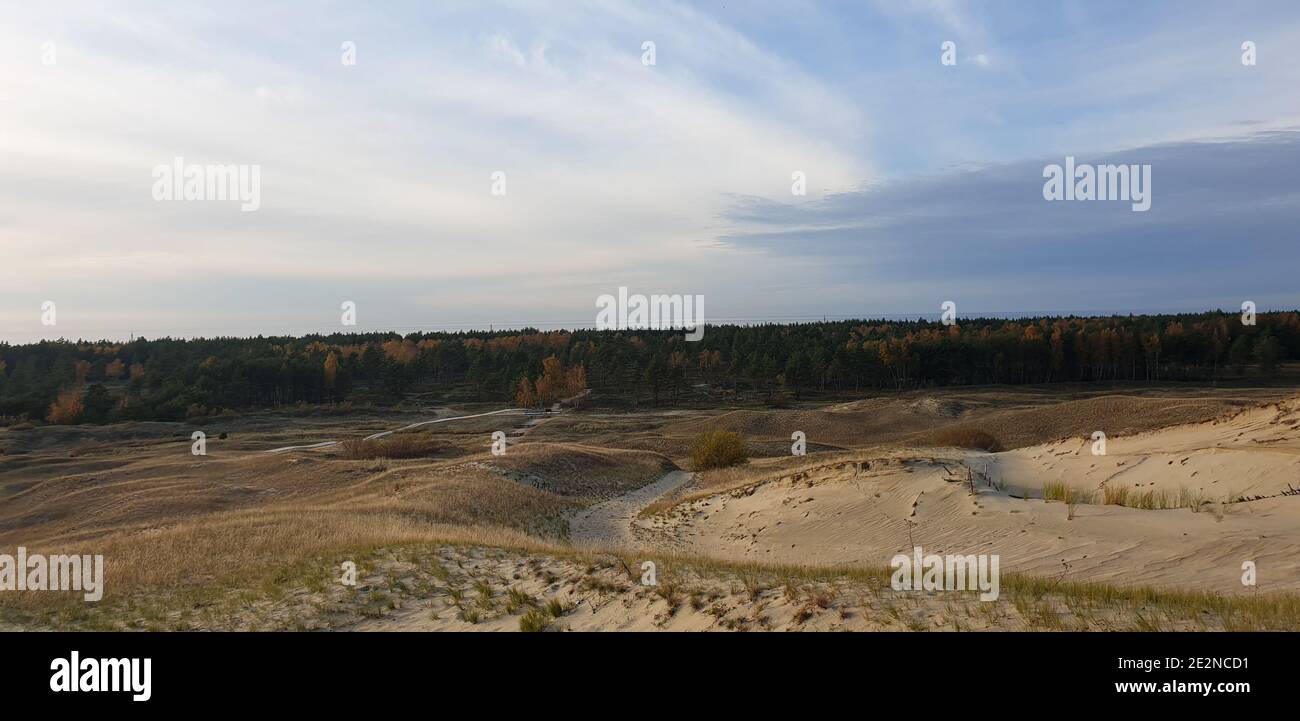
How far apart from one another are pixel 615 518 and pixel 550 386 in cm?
8110

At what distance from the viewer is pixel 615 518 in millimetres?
32094

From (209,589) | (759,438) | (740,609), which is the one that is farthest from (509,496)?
(759,438)

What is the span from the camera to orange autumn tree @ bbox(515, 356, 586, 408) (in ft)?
363

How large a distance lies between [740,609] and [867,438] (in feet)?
207

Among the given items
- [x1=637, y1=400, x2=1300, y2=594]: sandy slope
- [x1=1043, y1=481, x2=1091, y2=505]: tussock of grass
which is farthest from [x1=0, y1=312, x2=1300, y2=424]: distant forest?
[x1=1043, y1=481, x2=1091, y2=505]: tussock of grass

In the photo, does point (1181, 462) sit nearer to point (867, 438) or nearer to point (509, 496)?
point (509, 496)

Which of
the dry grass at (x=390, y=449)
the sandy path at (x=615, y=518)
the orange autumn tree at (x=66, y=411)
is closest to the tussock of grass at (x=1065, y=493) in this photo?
the sandy path at (x=615, y=518)

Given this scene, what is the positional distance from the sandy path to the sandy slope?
5.20 ft

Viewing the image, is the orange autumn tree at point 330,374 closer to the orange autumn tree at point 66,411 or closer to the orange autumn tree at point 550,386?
the orange autumn tree at point 66,411

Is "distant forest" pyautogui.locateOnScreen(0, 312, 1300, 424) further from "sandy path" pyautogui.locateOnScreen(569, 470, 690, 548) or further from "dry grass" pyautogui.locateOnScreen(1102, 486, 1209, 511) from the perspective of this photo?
"dry grass" pyautogui.locateOnScreen(1102, 486, 1209, 511)

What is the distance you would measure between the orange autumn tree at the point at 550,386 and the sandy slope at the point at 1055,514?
81.0 meters

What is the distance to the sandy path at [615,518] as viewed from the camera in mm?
26516

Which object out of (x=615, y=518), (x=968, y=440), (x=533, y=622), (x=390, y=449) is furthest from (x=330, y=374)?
(x=533, y=622)

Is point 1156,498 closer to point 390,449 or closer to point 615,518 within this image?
point 615,518
